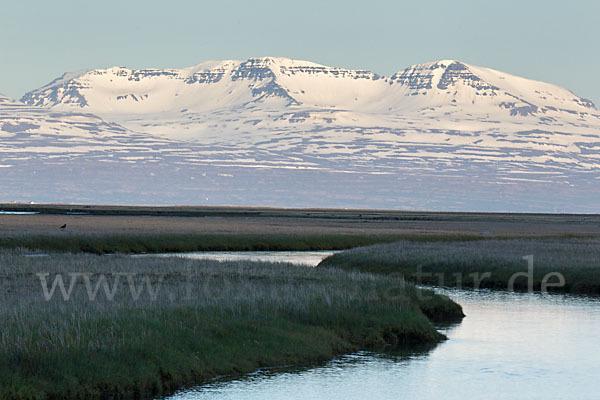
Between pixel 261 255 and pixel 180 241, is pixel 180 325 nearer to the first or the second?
Answer: pixel 261 255

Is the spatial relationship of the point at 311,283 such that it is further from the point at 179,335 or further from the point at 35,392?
the point at 35,392

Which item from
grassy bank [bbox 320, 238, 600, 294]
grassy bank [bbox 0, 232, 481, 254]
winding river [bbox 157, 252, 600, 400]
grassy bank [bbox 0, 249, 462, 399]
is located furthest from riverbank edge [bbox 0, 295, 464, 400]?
grassy bank [bbox 0, 232, 481, 254]

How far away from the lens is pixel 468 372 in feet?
101

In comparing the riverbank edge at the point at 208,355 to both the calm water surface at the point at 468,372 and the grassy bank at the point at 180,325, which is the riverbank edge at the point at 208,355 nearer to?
the grassy bank at the point at 180,325

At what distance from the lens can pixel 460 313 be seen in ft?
140

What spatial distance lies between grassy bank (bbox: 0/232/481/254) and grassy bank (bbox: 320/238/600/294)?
18489mm

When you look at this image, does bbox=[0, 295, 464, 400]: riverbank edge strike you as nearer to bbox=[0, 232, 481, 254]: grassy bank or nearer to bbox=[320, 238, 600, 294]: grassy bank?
bbox=[320, 238, 600, 294]: grassy bank

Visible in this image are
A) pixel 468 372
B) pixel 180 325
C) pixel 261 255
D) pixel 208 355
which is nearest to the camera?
pixel 208 355

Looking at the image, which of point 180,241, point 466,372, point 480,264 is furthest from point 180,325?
point 180,241

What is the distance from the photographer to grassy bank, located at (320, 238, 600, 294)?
5447 cm

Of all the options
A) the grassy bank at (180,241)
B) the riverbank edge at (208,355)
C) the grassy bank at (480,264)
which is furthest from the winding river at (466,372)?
the grassy bank at (180,241)

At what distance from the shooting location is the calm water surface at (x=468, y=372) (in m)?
28.2

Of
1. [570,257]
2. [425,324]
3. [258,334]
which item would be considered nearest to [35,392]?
[258,334]

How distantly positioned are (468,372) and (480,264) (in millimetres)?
29065
